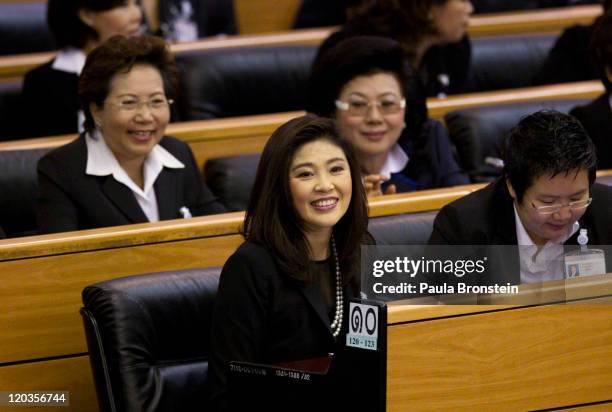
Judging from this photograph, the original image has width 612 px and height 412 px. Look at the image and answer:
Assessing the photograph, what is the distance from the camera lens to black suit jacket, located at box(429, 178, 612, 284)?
205 cm

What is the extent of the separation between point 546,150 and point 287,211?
0.43m

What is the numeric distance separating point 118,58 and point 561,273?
3.62 ft

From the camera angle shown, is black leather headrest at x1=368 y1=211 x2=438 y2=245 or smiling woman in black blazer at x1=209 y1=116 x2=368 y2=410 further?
black leather headrest at x1=368 y1=211 x2=438 y2=245

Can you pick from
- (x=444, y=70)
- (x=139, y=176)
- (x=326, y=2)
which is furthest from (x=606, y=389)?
(x=326, y=2)

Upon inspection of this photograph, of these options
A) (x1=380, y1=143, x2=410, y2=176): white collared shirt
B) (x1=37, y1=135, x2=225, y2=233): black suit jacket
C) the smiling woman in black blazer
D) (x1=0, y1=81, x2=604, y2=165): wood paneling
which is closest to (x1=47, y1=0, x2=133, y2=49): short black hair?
(x1=0, y1=81, x2=604, y2=165): wood paneling

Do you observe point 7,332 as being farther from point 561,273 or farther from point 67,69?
point 67,69

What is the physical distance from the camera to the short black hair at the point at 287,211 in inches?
74.9

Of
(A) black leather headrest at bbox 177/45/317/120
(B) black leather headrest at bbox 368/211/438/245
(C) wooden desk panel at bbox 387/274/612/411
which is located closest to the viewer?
(C) wooden desk panel at bbox 387/274/612/411

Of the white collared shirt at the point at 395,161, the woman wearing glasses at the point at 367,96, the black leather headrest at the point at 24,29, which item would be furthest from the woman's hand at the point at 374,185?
the black leather headrest at the point at 24,29

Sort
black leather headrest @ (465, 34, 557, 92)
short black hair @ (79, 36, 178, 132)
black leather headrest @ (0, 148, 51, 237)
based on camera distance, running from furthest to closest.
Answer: black leather headrest @ (465, 34, 557, 92) < black leather headrest @ (0, 148, 51, 237) < short black hair @ (79, 36, 178, 132)

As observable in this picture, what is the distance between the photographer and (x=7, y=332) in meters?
2.08

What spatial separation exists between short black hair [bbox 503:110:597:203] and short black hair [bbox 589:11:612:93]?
75cm

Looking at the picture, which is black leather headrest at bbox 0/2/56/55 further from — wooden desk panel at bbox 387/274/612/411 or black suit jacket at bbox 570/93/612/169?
wooden desk panel at bbox 387/274/612/411

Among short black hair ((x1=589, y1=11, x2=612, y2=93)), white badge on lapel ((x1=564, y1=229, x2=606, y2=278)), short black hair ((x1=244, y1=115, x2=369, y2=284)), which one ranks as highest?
short black hair ((x1=589, y1=11, x2=612, y2=93))
